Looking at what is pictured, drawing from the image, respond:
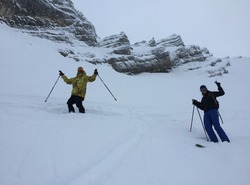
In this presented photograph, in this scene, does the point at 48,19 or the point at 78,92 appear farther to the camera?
the point at 48,19

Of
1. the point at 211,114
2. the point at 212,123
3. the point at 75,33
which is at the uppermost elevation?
the point at 75,33

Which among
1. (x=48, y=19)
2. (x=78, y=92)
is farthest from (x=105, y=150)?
(x=48, y=19)

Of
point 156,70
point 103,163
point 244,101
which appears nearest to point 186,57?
point 156,70

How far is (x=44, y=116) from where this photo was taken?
8078 mm

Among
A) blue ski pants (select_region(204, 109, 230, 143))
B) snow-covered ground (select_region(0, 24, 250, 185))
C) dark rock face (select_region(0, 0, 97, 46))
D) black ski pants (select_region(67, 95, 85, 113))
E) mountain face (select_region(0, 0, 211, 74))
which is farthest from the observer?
dark rock face (select_region(0, 0, 97, 46))

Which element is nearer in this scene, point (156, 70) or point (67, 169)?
point (67, 169)

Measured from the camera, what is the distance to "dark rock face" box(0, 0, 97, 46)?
37.1 meters

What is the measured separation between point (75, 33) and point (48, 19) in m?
5.11

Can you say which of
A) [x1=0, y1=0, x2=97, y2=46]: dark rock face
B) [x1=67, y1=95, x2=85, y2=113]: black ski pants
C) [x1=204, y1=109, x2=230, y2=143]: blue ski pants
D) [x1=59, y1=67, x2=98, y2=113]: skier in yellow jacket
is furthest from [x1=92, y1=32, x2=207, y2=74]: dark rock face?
[x1=204, y1=109, x2=230, y2=143]: blue ski pants

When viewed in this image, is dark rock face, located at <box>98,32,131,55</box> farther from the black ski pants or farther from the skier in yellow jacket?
the black ski pants

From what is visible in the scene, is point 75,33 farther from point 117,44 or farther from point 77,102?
point 77,102

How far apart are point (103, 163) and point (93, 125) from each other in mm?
2683

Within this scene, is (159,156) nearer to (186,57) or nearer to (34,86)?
(34,86)

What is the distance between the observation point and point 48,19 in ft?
129
